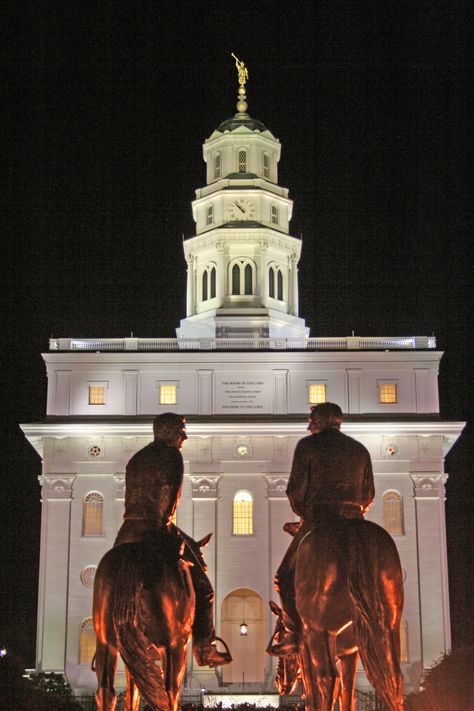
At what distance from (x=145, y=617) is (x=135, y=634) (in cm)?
23

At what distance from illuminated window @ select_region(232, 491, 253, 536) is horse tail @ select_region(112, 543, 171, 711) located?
139 ft

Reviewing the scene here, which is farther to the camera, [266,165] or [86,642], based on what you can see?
[266,165]

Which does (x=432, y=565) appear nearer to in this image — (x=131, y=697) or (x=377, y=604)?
(x=131, y=697)

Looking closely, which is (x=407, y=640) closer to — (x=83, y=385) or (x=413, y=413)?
(x=413, y=413)

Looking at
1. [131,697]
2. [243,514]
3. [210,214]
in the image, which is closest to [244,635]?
[243,514]

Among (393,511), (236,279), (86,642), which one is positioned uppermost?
(236,279)

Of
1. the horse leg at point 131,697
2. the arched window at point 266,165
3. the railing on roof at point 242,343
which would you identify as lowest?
the horse leg at point 131,697

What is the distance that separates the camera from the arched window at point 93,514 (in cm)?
5591

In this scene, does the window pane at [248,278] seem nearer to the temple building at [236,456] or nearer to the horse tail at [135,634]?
the temple building at [236,456]

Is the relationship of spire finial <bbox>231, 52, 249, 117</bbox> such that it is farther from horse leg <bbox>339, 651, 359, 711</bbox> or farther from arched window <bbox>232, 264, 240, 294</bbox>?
horse leg <bbox>339, 651, 359, 711</bbox>

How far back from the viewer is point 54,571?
180 ft

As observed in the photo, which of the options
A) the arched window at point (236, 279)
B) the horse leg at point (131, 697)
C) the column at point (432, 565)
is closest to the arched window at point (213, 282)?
the arched window at point (236, 279)

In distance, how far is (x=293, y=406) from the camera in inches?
2279

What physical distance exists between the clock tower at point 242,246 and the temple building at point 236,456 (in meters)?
1.57
